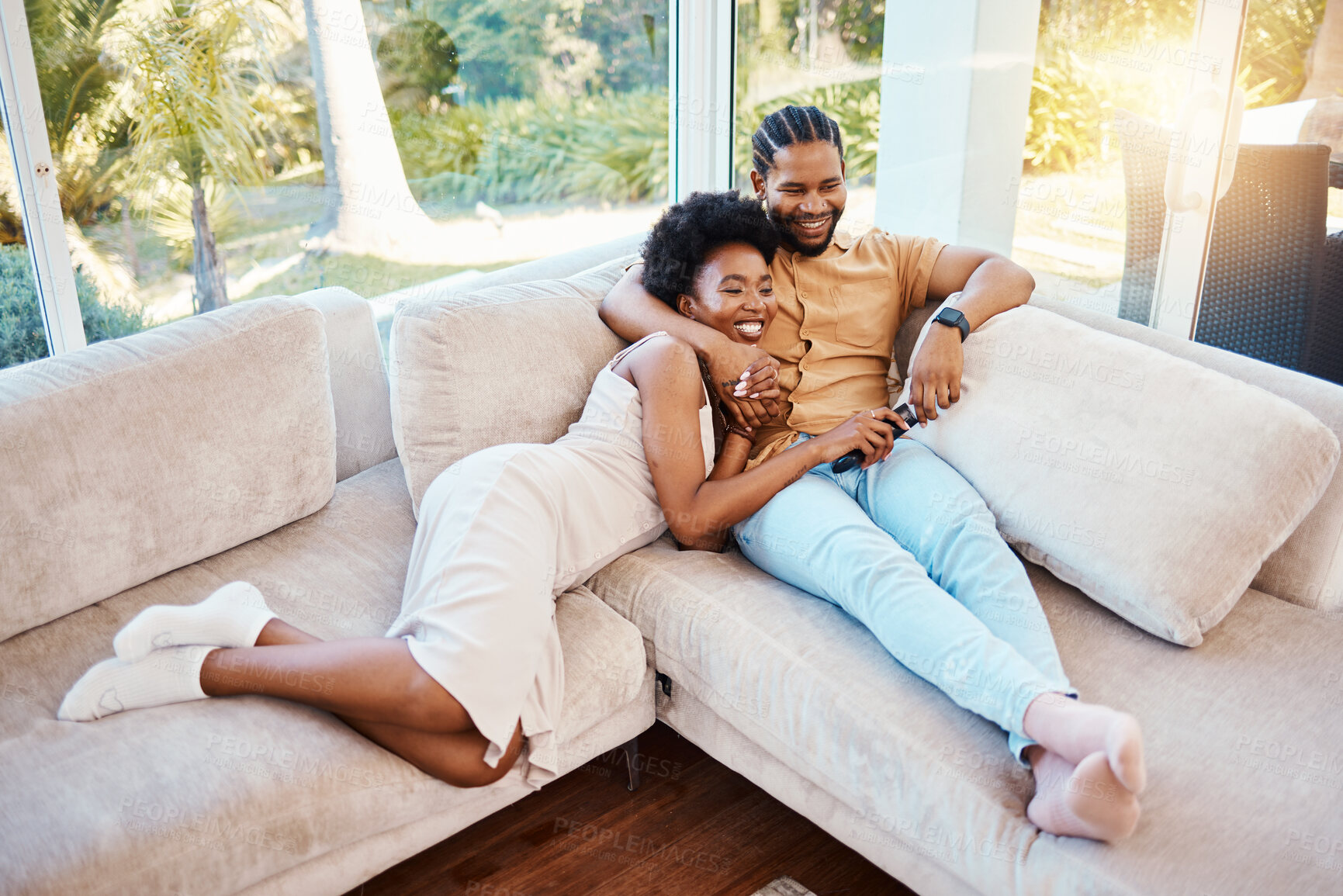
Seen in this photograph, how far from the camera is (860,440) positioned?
179 centimetres

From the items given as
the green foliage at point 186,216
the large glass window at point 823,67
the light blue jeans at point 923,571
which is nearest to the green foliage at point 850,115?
the large glass window at point 823,67

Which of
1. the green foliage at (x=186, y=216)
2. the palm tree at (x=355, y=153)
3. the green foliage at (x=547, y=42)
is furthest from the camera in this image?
the green foliage at (x=547, y=42)

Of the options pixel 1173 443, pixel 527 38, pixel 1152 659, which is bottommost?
pixel 1152 659

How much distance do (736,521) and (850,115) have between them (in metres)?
2.03

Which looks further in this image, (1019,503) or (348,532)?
(348,532)

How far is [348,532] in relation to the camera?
6.33ft

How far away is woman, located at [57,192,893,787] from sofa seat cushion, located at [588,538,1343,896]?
0.15 m

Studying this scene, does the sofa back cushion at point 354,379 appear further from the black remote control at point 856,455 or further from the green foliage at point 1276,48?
the green foliage at point 1276,48

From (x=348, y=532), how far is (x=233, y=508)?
0.71 ft

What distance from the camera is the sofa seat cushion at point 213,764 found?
1244 millimetres

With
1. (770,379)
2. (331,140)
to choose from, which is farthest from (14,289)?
(770,379)

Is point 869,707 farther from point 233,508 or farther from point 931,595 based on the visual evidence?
point 233,508

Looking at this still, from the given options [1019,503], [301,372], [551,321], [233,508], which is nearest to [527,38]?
[551,321]

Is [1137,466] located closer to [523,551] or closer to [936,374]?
[936,374]
